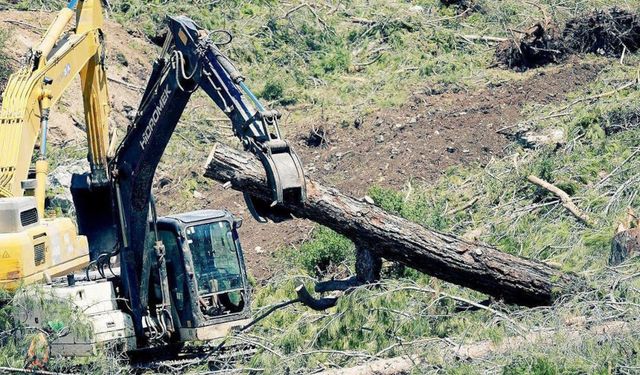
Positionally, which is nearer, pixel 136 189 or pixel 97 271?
pixel 136 189

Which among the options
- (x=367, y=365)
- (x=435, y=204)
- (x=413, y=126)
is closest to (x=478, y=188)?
(x=435, y=204)

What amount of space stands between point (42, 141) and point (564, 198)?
4936 millimetres

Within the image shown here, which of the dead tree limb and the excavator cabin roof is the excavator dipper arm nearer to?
the excavator cabin roof

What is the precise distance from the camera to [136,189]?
8.55 meters

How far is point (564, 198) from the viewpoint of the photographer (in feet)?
35.3

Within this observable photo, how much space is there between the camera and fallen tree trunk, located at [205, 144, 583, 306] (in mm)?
7895

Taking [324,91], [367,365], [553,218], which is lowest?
[367,365]

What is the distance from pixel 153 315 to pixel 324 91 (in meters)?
9.46

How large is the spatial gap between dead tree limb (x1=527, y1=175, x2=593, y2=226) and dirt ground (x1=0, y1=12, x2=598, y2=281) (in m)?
2.90

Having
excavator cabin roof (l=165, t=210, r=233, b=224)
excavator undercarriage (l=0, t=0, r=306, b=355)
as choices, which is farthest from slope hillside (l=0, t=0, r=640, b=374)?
excavator cabin roof (l=165, t=210, r=233, b=224)

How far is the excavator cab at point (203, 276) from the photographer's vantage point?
8.73 metres

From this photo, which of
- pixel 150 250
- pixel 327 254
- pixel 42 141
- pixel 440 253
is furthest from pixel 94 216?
pixel 440 253

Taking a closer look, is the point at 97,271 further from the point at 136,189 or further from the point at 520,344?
the point at 520,344

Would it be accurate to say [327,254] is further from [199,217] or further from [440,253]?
[440,253]
